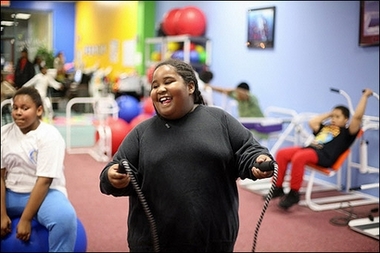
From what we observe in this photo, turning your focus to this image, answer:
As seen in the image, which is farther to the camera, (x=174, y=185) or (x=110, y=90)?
(x=110, y=90)

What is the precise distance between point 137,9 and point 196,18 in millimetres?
1826

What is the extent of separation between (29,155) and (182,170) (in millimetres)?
1209

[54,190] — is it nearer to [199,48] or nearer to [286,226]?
[286,226]

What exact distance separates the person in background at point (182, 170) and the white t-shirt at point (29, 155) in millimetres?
953

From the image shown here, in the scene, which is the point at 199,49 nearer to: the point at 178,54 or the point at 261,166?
the point at 178,54

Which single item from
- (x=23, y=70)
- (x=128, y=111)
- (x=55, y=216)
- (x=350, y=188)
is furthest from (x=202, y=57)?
(x=55, y=216)

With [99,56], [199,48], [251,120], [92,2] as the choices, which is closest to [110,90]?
[99,56]

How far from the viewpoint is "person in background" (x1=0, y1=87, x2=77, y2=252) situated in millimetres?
2502

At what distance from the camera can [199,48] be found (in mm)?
7516

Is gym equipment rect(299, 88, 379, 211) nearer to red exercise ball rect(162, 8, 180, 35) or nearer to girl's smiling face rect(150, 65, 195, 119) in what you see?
girl's smiling face rect(150, 65, 195, 119)

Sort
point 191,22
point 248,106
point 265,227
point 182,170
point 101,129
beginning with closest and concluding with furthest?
point 182,170 < point 265,227 < point 248,106 < point 101,129 < point 191,22

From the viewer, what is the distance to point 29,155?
254 centimetres

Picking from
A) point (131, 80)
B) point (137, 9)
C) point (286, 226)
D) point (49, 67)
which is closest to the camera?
point (49, 67)

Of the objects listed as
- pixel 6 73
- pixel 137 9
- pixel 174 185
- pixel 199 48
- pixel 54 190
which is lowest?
pixel 54 190
